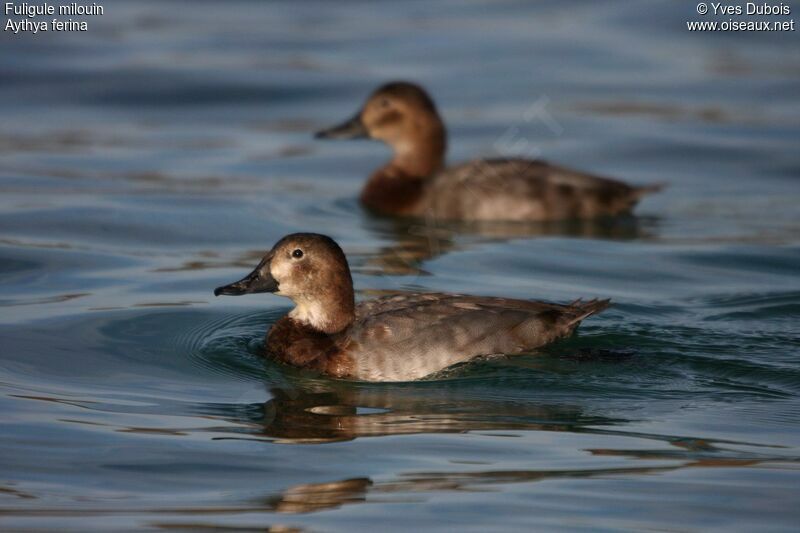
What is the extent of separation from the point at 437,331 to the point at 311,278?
894mm

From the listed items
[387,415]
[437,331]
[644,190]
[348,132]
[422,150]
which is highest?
[348,132]

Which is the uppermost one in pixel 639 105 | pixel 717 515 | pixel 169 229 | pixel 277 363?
pixel 639 105

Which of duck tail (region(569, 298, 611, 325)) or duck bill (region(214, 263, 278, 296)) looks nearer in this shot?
duck bill (region(214, 263, 278, 296))

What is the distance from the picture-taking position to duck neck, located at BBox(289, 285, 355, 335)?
8.95 meters

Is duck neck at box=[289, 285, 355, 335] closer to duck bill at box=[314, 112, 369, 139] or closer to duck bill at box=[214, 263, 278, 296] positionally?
duck bill at box=[214, 263, 278, 296]

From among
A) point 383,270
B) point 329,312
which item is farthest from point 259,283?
point 383,270

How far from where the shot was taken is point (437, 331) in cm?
866

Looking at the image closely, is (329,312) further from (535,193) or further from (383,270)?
(535,193)

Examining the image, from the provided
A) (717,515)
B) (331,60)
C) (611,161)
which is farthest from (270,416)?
(331,60)

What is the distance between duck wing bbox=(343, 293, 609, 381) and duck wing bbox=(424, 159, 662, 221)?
187 inches

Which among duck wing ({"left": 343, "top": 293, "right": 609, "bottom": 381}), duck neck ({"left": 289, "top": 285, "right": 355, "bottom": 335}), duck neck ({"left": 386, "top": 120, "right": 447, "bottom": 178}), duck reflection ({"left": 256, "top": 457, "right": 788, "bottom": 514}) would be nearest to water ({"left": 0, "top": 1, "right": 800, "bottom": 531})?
duck reflection ({"left": 256, "top": 457, "right": 788, "bottom": 514})

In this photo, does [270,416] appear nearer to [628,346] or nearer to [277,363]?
[277,363]

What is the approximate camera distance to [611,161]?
54.3 feet

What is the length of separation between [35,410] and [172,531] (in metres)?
2.16
